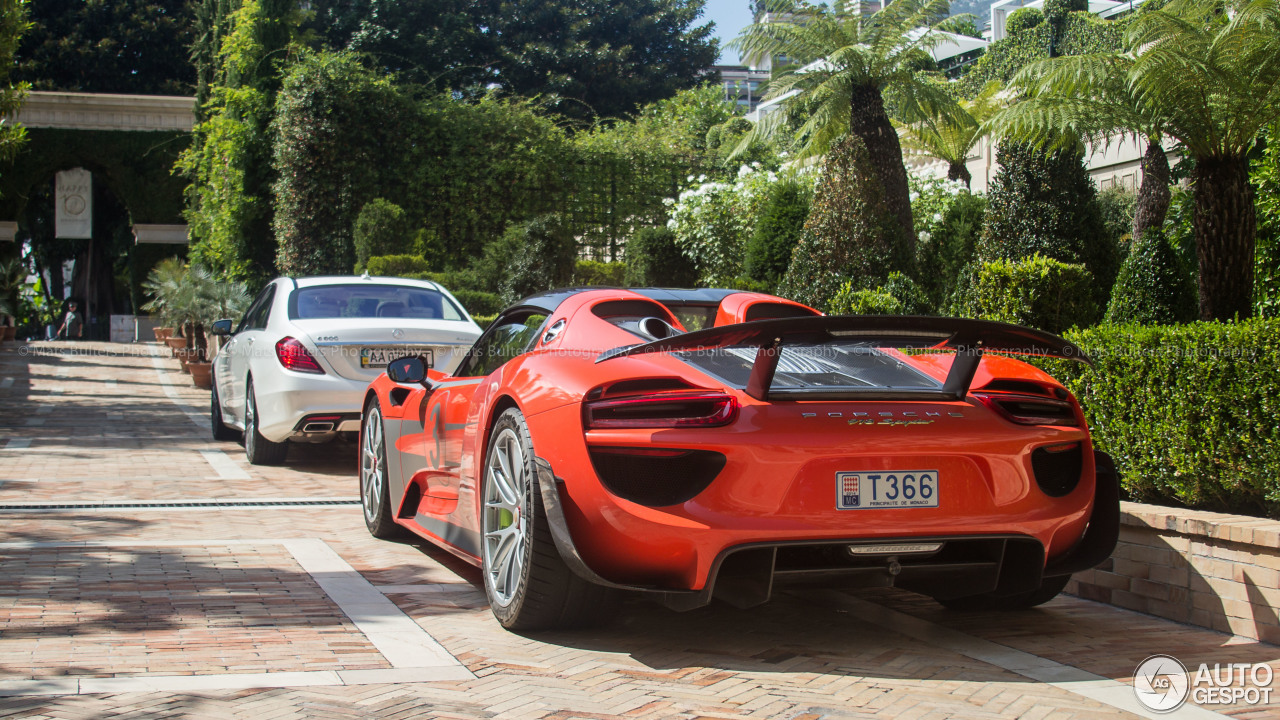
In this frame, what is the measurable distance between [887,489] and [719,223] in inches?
691

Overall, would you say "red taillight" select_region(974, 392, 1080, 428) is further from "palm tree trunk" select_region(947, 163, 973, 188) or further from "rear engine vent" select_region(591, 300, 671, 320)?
"palm tree trunk" select_region(947, 163, 973, 188)

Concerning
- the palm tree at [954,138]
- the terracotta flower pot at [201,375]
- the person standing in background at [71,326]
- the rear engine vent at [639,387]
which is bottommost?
the person standing in background at [71,326]

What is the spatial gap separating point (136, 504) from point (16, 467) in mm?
2751

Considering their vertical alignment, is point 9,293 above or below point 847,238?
below

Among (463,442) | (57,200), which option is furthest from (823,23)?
(57,200)

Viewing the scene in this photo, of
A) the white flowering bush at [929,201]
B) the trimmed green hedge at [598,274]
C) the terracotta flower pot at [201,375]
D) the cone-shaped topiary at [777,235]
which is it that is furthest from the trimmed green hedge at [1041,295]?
the terracotta flower pot at [201,375]

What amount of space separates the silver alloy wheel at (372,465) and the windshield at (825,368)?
264cm

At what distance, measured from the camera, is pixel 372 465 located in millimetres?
6336

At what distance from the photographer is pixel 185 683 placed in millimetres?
3459

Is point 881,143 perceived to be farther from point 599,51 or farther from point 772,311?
point 599,51

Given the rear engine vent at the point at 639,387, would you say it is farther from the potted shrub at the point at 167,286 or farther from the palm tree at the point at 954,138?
the potted shrub at the point at 167,286

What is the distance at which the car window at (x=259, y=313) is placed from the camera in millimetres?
9719

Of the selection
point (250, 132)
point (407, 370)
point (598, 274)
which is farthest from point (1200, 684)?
point (250, 132)

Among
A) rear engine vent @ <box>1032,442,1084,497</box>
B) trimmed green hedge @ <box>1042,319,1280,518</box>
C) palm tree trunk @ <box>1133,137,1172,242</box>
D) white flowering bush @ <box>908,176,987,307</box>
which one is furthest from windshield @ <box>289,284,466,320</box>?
palm tree trunk @ <box>1133,137,1172,242</box>
